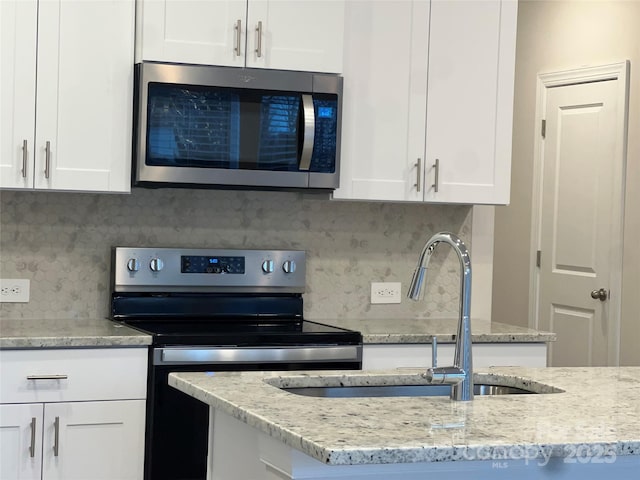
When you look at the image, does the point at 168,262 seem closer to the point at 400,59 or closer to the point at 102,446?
the point at 102,446

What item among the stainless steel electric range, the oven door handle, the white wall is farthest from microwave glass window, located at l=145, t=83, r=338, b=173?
the white wall

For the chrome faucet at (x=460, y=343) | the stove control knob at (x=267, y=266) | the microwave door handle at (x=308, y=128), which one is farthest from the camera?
the stove control knob at (x=267, y=266)

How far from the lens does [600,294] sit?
533 cm

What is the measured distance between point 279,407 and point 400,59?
226 centimetres

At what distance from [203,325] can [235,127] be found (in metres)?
0.77

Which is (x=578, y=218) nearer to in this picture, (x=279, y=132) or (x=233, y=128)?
(x=279, y=132)

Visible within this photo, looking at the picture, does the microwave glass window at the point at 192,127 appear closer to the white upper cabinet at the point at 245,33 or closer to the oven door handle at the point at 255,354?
the white upper cabinet at the point at 245,33

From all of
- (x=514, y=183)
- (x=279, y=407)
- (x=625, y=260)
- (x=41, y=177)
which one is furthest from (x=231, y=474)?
(x=514, y=183)

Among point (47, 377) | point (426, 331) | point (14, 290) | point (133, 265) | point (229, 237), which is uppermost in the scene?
point (229, 237)

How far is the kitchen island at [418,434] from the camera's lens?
162 centimetres

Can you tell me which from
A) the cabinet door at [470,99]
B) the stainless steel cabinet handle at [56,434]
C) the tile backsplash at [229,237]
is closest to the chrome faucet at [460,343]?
the stainless steel cabinet handle at [56,434]

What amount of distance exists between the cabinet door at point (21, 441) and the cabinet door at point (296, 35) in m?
1.50

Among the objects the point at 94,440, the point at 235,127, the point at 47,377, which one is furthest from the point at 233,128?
the point at 94,440

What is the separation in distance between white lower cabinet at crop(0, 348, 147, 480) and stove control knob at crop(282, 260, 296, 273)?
88 cm
